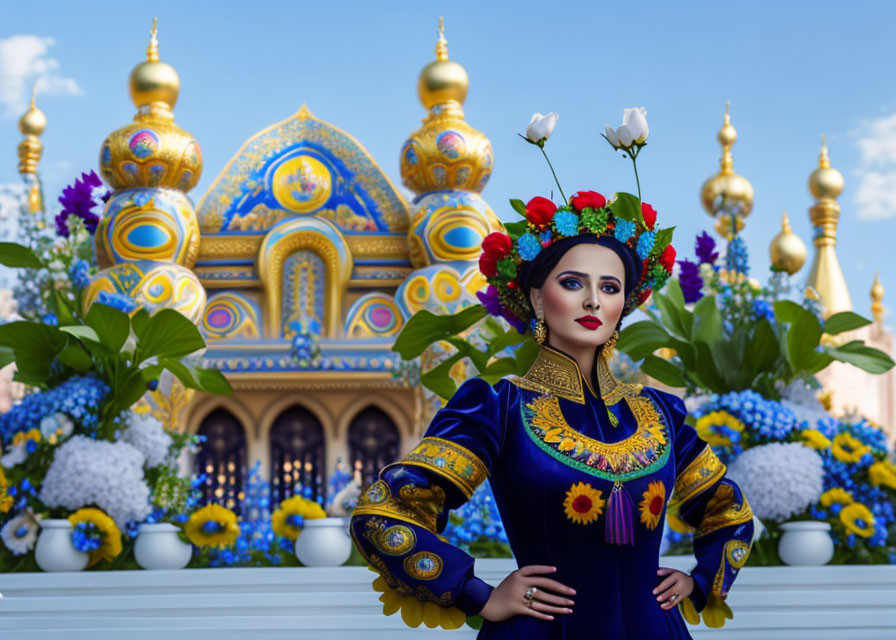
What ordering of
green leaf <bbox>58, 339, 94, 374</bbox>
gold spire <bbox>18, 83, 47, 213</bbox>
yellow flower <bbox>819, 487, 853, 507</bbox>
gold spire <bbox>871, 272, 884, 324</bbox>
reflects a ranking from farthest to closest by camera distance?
gold spire <bbox>871, 272, 884, 324</bbox> < gold spire <bbox>18, 83, 47, 213</bbox> < green leaf <bbox>58, 339, 94, 374</bbox> < yellow flower <bbox>819, 487, 853, 507</bbox>

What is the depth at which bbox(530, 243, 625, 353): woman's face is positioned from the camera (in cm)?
266

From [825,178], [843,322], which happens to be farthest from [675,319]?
[825,178]

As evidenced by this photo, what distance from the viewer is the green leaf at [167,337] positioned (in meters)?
5.40

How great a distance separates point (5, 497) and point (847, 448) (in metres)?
4.21

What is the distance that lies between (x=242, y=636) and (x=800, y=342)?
3.06m

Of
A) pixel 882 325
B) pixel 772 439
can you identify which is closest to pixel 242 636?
pixel 772 439

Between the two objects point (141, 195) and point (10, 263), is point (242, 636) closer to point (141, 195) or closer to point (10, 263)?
point (10, 263)

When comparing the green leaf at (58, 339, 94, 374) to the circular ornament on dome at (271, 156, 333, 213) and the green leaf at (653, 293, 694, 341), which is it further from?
the circular ornament on dome at (271, 156, 333, 213)

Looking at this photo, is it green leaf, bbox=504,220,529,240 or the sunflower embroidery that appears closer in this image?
the sunflower embroidery

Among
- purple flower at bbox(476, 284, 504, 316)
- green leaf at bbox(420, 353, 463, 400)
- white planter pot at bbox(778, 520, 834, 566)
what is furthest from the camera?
white planter pot at bbox(778, 520, 834, 566)

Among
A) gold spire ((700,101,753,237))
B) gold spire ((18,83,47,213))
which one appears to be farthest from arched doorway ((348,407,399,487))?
gold spire ((18,83,47,213))

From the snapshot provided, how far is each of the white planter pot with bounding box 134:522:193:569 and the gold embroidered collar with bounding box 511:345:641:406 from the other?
3.16 m

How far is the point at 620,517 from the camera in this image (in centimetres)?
252

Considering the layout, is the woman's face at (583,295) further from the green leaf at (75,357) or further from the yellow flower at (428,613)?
the green leaf at (75,357)
